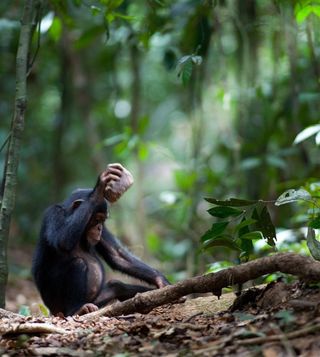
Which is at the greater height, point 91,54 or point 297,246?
point 91,54

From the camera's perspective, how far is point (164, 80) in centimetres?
1370

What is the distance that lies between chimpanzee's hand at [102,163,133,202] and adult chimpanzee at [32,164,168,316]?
0.11m

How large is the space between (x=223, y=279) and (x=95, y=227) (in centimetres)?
202

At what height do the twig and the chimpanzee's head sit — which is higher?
the chimpanzee's head

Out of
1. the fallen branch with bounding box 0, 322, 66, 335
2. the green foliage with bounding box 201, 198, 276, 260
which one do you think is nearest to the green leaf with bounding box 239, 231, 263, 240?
the green foliage with bounding box 201, 198, 276, 260

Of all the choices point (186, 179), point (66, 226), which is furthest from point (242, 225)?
point (186, 179)

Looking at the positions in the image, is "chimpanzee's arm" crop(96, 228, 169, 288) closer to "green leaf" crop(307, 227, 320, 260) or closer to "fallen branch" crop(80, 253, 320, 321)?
"fallen branch" crop(80, 253, 320, 321)

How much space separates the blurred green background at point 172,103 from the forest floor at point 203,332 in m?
1.52

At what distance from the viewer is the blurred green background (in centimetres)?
666

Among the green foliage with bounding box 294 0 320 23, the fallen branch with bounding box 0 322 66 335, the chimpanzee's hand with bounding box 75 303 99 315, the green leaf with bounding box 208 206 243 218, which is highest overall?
the green foliage with bounding box 294 0 320 23

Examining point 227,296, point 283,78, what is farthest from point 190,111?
point 227,296

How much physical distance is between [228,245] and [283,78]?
6259 millimetres

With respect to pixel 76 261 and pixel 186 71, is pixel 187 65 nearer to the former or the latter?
pixel 186 71

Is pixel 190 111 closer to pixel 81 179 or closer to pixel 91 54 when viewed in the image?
pixel 91 54
